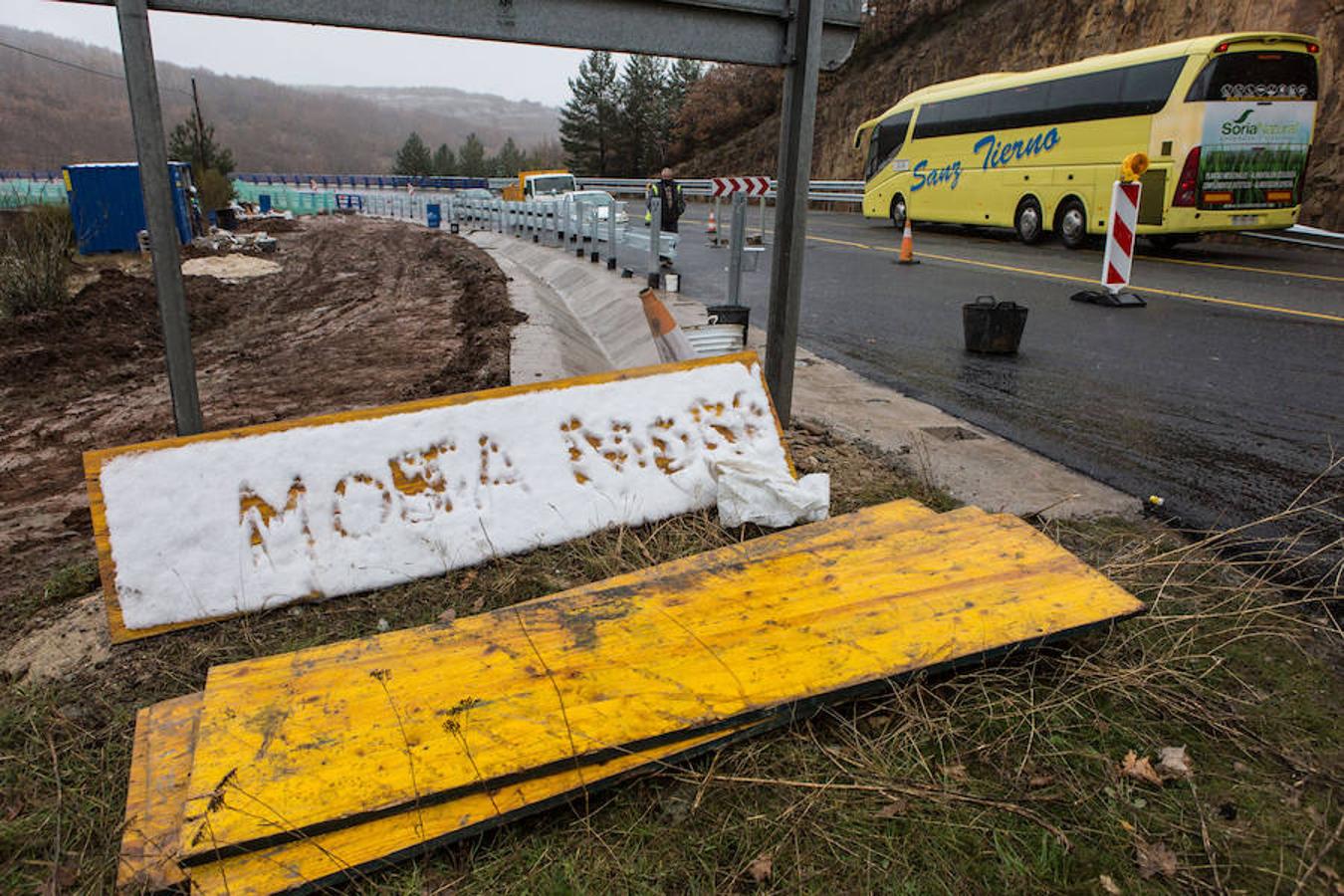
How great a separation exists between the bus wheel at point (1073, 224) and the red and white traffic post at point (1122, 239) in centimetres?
773

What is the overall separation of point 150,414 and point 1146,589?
857cm

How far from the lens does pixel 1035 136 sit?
61.7 ft

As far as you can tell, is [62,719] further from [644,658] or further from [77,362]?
[77,362]

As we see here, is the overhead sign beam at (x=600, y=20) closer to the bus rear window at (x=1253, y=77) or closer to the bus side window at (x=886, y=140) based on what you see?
the bus rear window at (x=1253, y=77)

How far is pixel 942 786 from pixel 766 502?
1.70m

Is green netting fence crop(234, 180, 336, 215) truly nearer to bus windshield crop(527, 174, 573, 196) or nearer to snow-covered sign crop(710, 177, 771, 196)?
bus windshield crop(527, 174, 573, 196)

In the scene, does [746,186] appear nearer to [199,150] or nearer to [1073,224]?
[1073,224]

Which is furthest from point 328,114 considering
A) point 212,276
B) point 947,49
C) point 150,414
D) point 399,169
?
point 150,414

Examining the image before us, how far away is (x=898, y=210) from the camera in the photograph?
24.6m

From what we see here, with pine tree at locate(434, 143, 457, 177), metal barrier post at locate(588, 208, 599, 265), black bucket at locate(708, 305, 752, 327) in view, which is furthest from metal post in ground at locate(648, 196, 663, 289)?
pine tree at locate(434, 143, 457, 177)

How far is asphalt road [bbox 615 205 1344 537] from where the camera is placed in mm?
4918

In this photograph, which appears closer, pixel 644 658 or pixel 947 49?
pixel 644 658

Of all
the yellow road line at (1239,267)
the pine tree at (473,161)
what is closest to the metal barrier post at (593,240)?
the yellow road line at (1239,267)

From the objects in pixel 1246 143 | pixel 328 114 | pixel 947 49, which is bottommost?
pixel 1246 143
